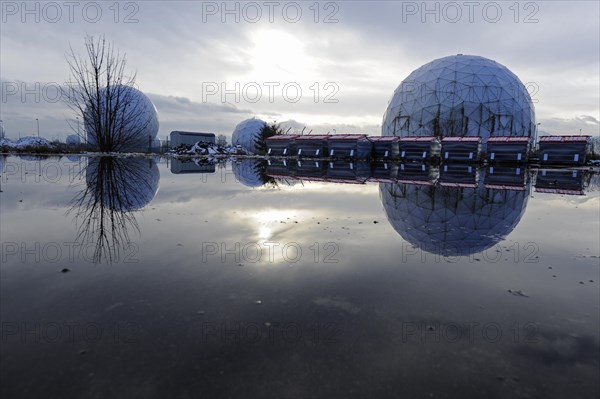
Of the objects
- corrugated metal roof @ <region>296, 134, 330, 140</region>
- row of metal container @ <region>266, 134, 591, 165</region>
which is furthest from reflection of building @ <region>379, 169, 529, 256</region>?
corrugated metal roof @ <region>296, 134, 330, 140</region>

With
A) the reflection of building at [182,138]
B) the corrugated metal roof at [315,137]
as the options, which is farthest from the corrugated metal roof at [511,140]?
the reflection of building at [182,138]

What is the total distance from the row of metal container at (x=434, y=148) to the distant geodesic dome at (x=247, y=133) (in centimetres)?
3309

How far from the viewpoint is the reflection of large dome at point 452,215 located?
21.0 feet

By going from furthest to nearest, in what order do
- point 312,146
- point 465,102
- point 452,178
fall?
point 465,102 → point 312,146 → point 452,178

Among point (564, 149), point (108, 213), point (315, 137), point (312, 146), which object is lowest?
point (108, 213)

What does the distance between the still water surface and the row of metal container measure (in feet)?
87.0

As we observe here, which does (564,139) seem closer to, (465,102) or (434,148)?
(434,148)

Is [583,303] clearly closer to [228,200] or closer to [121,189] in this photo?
[228,200]

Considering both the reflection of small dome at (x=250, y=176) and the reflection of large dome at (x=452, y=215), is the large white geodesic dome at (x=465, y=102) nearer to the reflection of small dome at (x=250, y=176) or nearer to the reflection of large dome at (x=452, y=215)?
the reflection of small dome at (x=250, y=176)

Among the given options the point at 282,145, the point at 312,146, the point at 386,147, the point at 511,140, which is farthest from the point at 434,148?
the point at 282,145

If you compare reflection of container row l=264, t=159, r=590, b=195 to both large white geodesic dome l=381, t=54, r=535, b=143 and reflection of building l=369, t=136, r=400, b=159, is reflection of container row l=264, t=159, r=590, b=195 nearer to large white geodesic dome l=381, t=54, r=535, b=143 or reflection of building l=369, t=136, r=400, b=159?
reflection of building l=369, t=136, r=400, b=159

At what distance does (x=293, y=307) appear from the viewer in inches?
141

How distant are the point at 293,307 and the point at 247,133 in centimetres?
7520

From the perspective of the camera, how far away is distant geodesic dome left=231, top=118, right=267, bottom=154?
74562 mm
